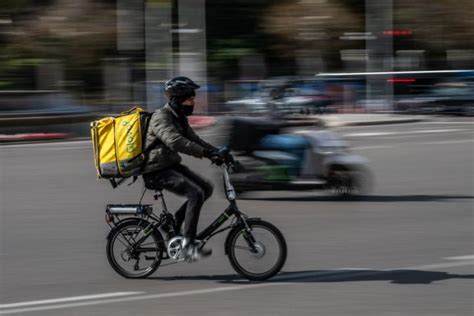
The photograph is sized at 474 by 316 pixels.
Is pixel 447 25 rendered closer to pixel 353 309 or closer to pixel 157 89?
pixel 157 89

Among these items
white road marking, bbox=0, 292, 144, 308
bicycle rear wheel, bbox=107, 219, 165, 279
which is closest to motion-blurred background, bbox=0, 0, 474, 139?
bicycle rear wheel, bbox=107, 219, 165, 279

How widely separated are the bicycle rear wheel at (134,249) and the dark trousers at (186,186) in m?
0.35

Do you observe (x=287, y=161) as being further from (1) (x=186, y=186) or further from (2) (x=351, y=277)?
(1) (x=186, y=186)

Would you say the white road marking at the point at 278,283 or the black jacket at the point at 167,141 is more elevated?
the black jacket at the point at 167,141

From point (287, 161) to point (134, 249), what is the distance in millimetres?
5837

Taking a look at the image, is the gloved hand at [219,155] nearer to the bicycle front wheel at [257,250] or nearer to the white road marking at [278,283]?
the bicycle front wheel at [257,250]

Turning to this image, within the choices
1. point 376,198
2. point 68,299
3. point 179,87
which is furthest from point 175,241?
point 376,198

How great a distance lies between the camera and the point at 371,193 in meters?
15.2

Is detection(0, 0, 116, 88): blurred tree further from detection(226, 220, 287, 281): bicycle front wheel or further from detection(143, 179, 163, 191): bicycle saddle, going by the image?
detection(226, 220, 287, 281): bicycle front wheel

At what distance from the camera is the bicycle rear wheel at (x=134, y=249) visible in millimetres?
8906

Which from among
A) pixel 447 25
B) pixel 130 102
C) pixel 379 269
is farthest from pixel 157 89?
pixel 379 269

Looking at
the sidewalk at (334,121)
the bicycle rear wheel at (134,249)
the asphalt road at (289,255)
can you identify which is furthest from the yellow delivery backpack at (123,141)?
the sidewalk at (334,121)

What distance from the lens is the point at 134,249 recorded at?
29.3ft

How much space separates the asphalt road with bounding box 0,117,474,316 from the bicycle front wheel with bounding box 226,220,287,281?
0.13 metres
